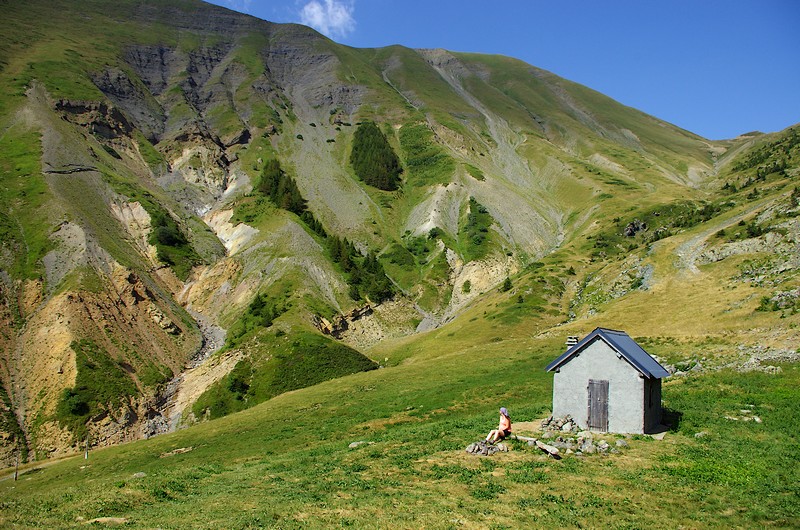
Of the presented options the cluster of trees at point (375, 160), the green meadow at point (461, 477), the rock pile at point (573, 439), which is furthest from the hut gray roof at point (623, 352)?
the cluster of trees at point (375, 160)

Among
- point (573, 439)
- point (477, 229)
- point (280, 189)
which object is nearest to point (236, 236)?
point (280, 189)

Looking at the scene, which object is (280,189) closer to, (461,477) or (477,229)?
(477,229)

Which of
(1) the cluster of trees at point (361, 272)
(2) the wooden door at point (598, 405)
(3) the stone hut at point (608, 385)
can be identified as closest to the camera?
(3) the stone hut at point (608, 385)

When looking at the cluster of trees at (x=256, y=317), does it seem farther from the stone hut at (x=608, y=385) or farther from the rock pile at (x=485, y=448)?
the rock pile at (x=485, y=448)

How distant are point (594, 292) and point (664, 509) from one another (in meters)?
69.4

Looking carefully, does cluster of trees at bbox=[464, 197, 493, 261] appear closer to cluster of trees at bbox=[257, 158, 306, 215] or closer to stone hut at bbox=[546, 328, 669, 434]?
cluster of trees at bbox=[257, 158, 306, 215]

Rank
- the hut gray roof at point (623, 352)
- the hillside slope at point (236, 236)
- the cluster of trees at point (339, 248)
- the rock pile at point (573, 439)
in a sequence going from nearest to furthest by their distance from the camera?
1. the rock pile at point (573, 439)
2. the hut gray roof at point (623, 352)
3. the hillside slope at point (236, 236)
4. the cluster of trees at point (339, 248)

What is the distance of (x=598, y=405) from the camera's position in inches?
1181

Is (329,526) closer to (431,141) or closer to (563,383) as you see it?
(563,383)

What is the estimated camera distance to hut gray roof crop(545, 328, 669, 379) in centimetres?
2878

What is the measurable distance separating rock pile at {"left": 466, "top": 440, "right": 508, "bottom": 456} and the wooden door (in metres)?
6.90

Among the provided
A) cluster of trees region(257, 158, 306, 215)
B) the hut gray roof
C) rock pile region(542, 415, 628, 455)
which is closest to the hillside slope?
cluster of trees region(257, 158, 306, 215)

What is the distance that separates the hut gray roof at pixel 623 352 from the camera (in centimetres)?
2878

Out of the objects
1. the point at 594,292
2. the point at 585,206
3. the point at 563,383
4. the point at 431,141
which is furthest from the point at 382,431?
the point at 431,141
